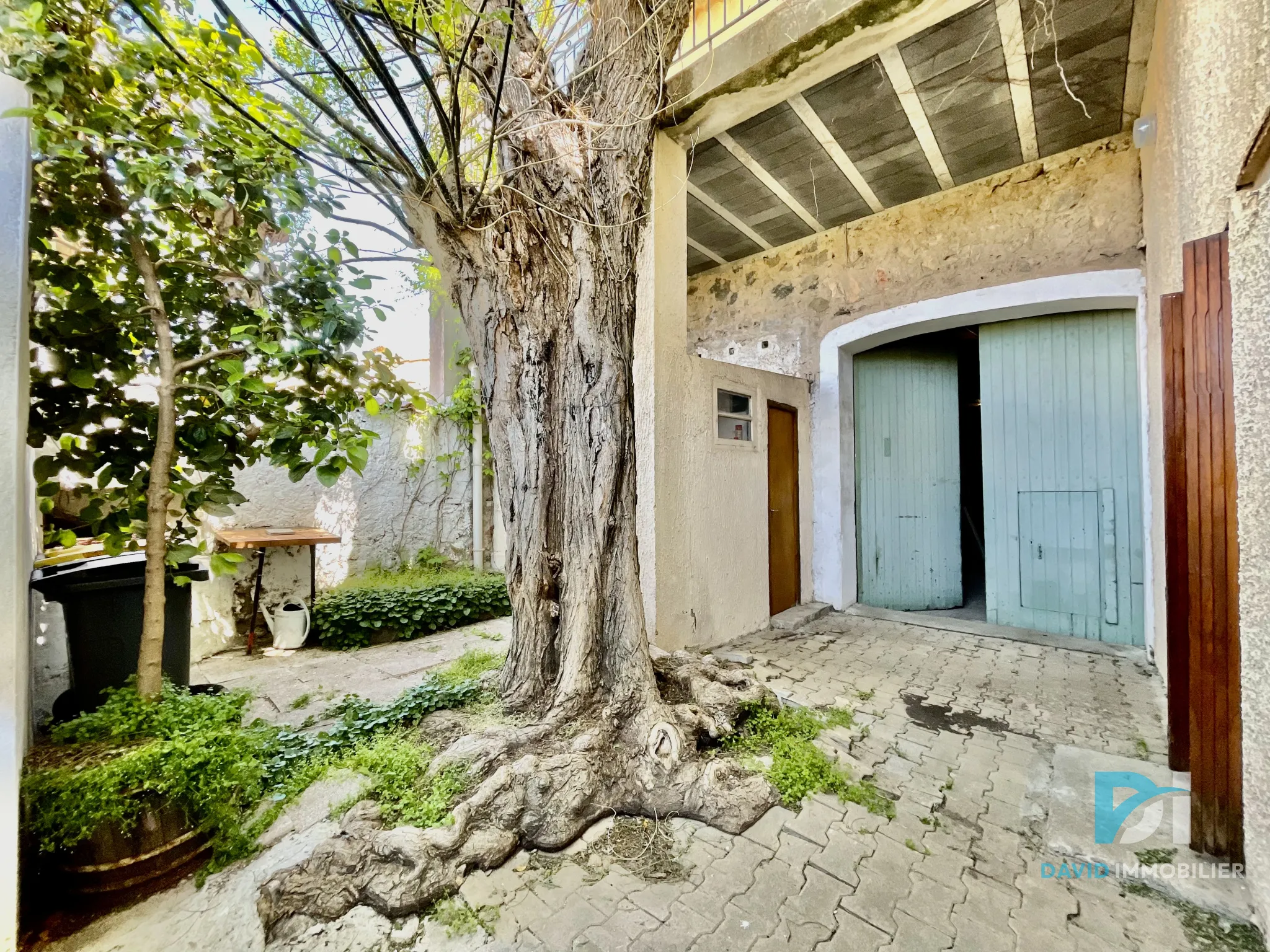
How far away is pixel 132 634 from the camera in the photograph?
2.28 metres

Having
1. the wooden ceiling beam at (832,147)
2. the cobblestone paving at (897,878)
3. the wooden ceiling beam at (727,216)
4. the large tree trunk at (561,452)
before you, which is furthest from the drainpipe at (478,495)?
the cobblestone paving at (897,878)

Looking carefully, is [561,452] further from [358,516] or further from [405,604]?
[358,516]

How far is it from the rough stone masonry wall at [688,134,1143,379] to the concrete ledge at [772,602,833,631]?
251cm

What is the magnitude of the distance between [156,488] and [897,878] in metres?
3.04

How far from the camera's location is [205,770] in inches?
64.2

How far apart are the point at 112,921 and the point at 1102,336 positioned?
22.4 feet

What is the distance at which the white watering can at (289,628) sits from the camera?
13.3ft

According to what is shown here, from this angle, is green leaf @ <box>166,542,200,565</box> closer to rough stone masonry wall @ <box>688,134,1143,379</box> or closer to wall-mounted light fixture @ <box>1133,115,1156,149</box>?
rough stone masonry wall @ <box>688,134,1143,379</box>

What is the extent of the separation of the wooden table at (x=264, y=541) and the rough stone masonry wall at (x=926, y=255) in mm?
4785

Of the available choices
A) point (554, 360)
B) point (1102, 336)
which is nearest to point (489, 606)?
point (554, 360)

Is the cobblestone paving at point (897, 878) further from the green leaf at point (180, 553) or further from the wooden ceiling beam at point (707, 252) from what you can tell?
the wooden ceiling beam at point (707, 252)

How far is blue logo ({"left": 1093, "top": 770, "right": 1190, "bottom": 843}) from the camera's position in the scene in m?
1.92

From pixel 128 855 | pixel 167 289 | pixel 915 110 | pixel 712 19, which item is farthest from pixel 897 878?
pixel 712 19

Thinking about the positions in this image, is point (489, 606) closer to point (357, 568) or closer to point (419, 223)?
point (357, 568)
